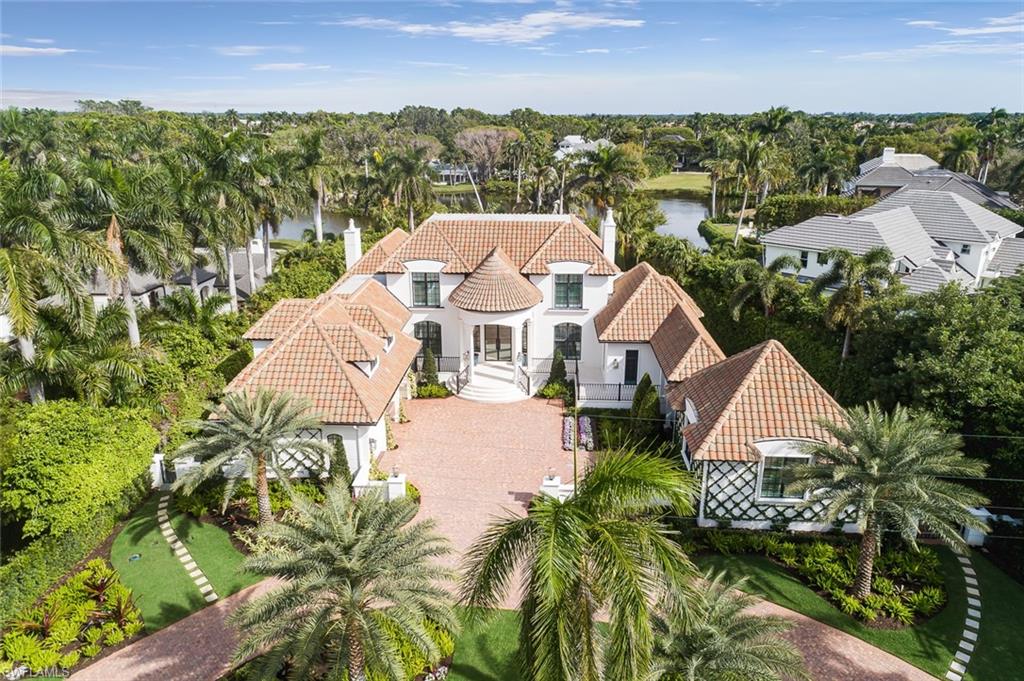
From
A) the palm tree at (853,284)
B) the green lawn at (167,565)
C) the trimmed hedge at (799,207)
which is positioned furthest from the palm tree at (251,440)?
the trimmed hedge at (799,207)

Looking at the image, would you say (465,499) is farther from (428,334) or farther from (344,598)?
(428,334)

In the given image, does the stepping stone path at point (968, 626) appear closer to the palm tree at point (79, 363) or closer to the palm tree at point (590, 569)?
the palm tree at point (590, 569)

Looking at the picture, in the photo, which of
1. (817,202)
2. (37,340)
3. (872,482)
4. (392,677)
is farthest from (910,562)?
(817,202)

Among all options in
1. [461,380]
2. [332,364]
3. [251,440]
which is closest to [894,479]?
[251,440]

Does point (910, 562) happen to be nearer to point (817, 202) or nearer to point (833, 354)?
point (833, 354)

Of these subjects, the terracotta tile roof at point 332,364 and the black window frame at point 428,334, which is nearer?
the terracotta tile roof at point 332,364

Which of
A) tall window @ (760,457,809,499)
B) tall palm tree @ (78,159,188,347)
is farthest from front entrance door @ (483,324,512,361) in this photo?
tall window @ (760,457,809,499)

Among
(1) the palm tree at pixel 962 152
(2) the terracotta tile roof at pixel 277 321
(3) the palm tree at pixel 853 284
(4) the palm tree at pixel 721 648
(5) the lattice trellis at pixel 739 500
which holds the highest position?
(1) the palm tree at pixel 962 152
